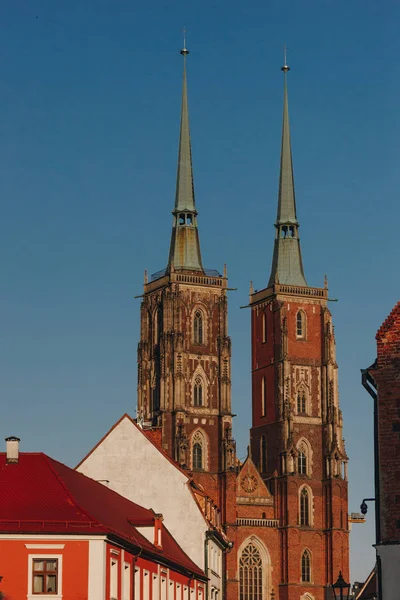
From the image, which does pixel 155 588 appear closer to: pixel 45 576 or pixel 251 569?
pixel 45 576

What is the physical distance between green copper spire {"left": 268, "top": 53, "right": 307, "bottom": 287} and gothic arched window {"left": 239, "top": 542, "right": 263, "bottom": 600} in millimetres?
22387

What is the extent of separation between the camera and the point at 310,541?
125 metres

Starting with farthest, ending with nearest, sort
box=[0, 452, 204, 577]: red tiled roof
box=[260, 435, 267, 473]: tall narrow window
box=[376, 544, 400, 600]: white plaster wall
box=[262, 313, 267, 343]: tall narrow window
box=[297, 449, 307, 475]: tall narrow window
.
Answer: box=[262, 313, 267, 343]: tall narrow window
box=[260, 435, 267, 473]: tall narrow window
box=[297, 449, 307, 475]: tall narrow window
box=[0, 452, 204, 577]: red tiled roof
box=[376, 544, 400, 600]: white plaster wall

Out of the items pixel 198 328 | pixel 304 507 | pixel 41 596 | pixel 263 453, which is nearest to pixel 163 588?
pixel 41 596

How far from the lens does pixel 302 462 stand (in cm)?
12588

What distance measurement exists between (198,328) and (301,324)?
8956 millimetres

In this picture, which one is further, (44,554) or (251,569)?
(251,569)

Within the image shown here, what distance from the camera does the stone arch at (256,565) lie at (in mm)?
123438

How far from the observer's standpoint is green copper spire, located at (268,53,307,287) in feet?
432

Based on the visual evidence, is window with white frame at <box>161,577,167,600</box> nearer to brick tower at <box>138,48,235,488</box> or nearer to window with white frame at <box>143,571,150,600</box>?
window with white frame at <box>143,571,150,600</box>

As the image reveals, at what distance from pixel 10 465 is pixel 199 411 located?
247 feet

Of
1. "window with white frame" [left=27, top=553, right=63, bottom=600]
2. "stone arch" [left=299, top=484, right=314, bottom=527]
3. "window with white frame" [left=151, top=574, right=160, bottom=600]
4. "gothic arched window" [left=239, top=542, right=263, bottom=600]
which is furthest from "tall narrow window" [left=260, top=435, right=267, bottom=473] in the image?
"window with white frame" [left=27, top=553, right=63, bottom=600]

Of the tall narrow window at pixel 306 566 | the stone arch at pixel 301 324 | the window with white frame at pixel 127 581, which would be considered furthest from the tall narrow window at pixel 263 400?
the window with white frame at pixel 127 581

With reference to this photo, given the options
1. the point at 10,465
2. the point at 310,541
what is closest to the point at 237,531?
the point at 310,541
